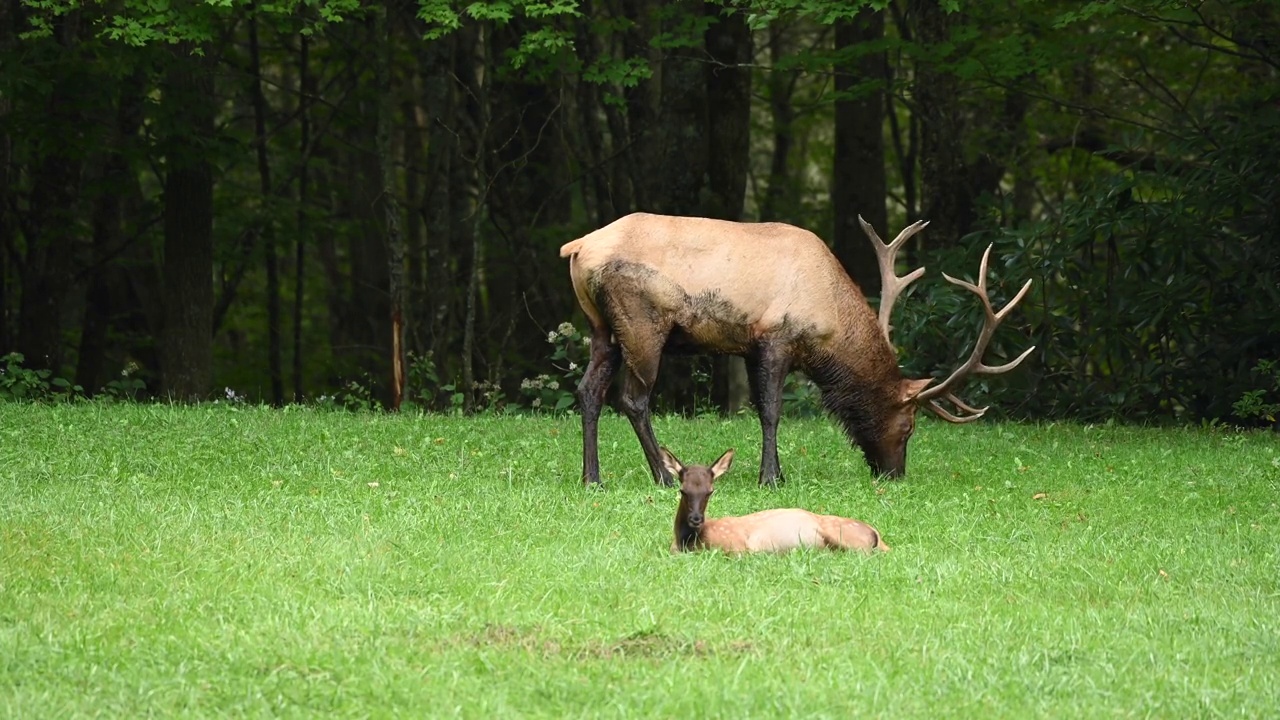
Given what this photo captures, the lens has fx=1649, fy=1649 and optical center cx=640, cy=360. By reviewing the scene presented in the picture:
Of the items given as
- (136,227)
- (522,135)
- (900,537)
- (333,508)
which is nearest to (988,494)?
(900,537)

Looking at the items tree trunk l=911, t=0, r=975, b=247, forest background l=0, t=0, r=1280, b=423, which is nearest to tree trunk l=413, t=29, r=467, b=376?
forest background l=0, t=0, r=1280, b=423

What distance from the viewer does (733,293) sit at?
10258 millimetres

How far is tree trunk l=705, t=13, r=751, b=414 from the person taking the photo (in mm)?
18359

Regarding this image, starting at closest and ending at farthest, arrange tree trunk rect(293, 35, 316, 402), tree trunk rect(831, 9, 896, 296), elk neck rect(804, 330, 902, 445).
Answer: elk neck rect(804, 330, 902, 445) → tree trunk rect(831, 9, 896, 296) → tree trunk rect(293, 35, 316, 402)

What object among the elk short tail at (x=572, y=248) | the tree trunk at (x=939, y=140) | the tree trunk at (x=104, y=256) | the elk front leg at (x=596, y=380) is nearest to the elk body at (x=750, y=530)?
the elk front leg at (x=596, y=380)

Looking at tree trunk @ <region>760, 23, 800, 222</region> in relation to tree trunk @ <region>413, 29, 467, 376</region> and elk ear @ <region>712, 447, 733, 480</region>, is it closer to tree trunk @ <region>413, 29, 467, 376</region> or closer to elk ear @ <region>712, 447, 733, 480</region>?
tree trunk @ <region>413, 29, 467, 376</region>

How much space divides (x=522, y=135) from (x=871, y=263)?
4988 mm

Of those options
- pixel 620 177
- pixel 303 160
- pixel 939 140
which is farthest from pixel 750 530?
pixel 620 177

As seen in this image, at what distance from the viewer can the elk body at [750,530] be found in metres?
7.79

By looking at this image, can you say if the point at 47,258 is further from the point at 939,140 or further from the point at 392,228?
the point at 939,140

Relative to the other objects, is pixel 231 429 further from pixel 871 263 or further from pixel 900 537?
pixel 871 263

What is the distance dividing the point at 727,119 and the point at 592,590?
12121 millimetres

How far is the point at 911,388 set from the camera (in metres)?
10.9

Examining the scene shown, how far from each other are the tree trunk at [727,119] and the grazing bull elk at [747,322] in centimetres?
747
